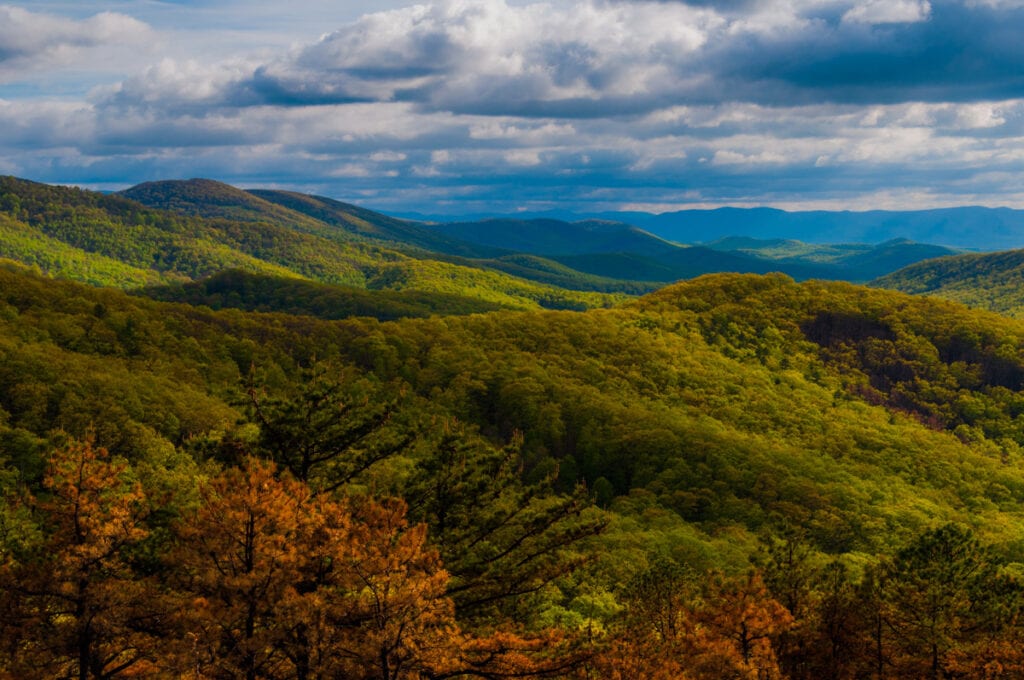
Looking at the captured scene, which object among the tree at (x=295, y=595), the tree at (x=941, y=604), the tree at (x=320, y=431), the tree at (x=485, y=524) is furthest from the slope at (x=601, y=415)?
the tree at (x=295, y=595)

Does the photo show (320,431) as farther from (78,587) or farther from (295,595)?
(78,587)

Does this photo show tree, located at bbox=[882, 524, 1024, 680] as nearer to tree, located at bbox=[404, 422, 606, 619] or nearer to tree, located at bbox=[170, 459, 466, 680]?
tree, located at bbox=[404, 422, 606, 619]

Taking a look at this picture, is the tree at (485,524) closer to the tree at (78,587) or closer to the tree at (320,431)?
the tree at (320,431)

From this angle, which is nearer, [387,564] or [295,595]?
[295,595]

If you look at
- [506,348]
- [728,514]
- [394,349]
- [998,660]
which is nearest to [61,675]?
[998,660]

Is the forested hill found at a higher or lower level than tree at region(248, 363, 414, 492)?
lower

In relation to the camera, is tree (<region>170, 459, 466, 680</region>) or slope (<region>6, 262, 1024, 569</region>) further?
slope (<region>6, 262, 1024, 569</region>)

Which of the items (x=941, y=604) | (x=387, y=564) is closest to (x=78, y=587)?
(x=387, y=564)

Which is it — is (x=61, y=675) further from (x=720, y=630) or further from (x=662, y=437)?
(x=662, y=437)

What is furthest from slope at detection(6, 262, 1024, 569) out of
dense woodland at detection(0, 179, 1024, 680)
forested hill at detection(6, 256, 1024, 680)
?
dense woodland at detection(0, 179, 1024, 680)
